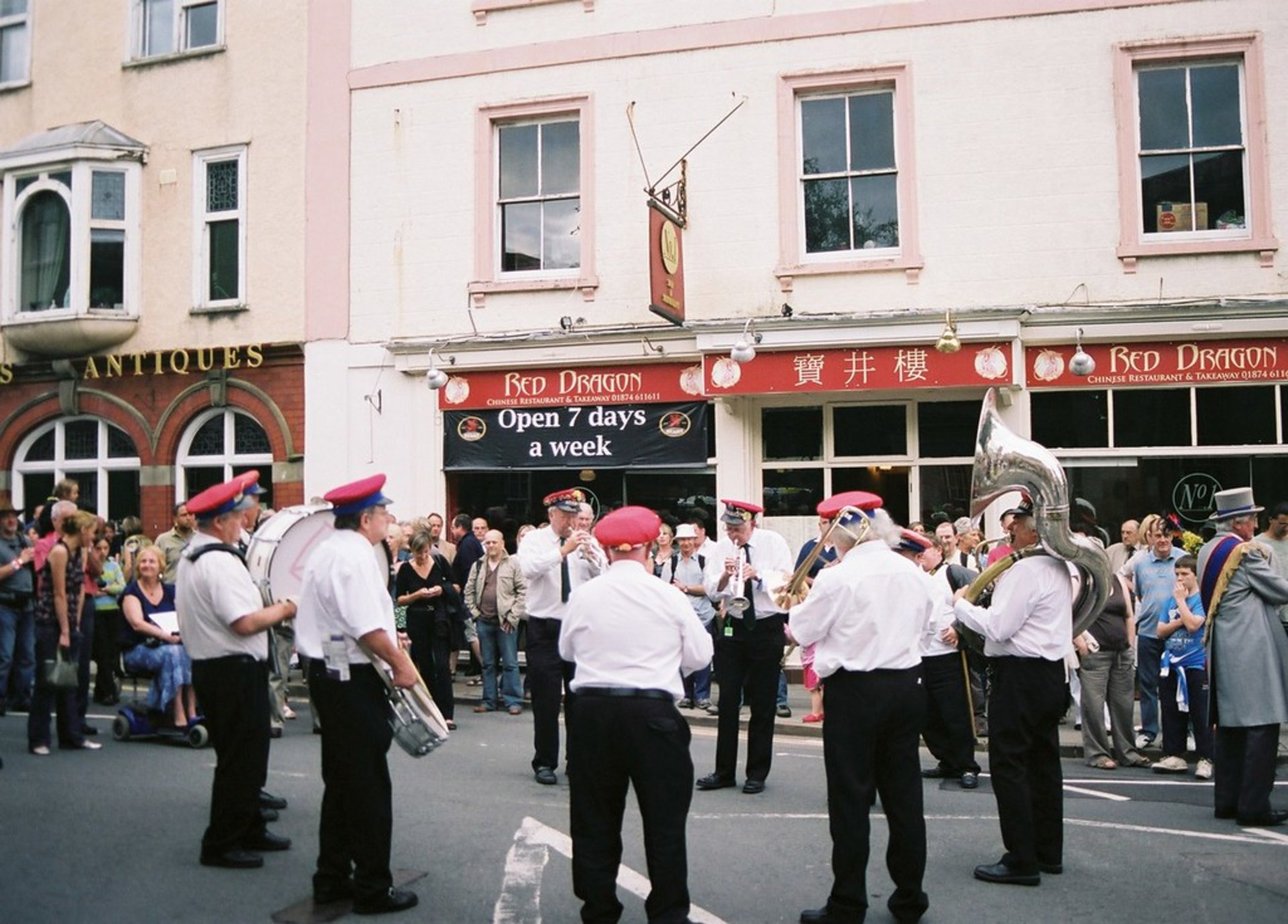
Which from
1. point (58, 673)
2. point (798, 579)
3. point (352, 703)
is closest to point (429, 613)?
point (58, 673)

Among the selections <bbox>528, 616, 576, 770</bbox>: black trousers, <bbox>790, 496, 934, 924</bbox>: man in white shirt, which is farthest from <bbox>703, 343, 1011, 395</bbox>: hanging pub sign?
<bbox>790, 496, 934, 924</bbox>: man in white shirt

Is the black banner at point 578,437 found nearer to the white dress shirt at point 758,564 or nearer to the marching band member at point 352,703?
the white dress shirt at point 758,564

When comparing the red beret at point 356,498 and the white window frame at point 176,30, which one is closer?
the red beret at point 356,498

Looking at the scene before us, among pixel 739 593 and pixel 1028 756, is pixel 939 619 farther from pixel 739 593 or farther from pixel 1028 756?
pixel 1028 756

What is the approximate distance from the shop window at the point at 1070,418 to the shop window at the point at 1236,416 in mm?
1031

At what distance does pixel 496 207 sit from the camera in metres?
16.1

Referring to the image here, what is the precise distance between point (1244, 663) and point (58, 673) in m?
8.55

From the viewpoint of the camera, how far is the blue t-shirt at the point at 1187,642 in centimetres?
998

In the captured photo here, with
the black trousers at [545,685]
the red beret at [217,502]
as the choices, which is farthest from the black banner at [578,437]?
the red beret at [217,502]

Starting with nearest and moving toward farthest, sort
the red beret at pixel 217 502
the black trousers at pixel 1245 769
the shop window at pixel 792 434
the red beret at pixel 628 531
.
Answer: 1. the red beret at pixel 628 531
2. the red beret at pixel 217 502
3. the black trousers at pixel 1245 769
4. the shop window at pixel 792 434

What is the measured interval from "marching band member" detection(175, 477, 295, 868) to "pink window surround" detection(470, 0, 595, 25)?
1099cm

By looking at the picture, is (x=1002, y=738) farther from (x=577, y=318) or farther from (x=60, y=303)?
(x=60, y=303)

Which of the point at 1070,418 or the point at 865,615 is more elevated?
the point at 1070,418

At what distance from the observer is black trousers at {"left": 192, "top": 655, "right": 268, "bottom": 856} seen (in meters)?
6.52
